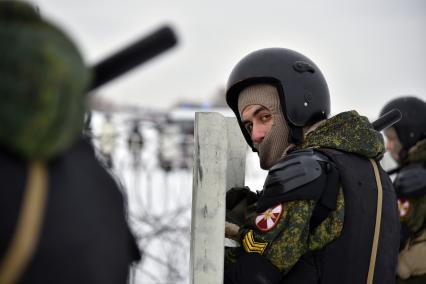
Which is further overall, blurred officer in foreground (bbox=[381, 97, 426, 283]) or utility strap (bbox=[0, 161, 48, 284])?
blurred officer in foreground (bbox=[381, 97, 426, 283])

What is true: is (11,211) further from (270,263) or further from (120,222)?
(270,263)

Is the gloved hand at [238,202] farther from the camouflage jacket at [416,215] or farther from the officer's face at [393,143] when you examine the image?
the officer's face at [393,143]

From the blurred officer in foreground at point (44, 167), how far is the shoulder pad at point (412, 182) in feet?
7.69

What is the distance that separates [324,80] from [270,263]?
0.90m

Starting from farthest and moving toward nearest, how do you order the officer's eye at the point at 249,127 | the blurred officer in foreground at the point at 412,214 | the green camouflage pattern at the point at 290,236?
1. the blurred officer in foreground at the point at 412,214
2. the officer's eye at the point at 249,127
3. the green camouflage pattern at the point at 290,236

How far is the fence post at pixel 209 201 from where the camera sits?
1962 mm

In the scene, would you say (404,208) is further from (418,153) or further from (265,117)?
(265,117)

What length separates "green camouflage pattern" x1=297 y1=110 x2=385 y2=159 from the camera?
89.0 inches

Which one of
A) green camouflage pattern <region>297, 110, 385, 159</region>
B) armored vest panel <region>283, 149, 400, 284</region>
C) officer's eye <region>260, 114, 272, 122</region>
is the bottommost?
armored vest panel <region>283, 149, 400, 284</region>

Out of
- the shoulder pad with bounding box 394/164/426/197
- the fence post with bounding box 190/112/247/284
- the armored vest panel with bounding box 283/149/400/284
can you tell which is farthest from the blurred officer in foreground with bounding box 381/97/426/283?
the fence post with bounding box 190/112/247/284

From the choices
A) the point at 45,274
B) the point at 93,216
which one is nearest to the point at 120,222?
the point at 93,216

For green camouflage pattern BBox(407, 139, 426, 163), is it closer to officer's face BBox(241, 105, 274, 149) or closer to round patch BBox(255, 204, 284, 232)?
officer's face BBox(241, 105, 274, 149)

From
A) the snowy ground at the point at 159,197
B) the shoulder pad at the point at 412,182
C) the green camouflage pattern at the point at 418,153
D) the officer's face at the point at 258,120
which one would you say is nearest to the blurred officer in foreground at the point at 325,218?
the officer's face at the point at 258,120

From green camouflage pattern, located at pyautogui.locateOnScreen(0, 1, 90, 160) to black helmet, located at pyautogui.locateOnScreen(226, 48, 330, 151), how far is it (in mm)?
1478
